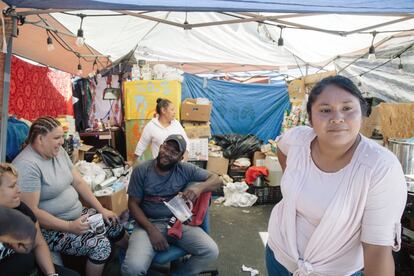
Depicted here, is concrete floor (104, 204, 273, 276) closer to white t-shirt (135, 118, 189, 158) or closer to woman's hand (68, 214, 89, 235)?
woman's hand (68, 214, 89, 235)

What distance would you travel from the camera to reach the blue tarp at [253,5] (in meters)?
1.48

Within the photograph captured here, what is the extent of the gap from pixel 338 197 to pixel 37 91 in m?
4.50

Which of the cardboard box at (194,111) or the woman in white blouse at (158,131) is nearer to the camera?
the woman in white blouse at (158,131)

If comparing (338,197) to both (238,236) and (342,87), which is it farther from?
(238,236)

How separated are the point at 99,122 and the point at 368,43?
5245 mm

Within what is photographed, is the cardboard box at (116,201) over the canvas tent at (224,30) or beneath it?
beneath

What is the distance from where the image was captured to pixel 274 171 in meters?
5.16

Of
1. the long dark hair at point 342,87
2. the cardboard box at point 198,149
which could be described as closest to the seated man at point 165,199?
the long dark hair at point 342,87

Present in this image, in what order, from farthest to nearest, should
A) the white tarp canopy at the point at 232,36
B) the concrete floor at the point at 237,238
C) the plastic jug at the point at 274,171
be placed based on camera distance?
the plastic jug at the point at 274,171
the white tarp canopy at the point at 232,36
the concrete floor at the point at 237,238

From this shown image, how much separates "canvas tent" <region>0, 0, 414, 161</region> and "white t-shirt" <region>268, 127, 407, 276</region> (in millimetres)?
816

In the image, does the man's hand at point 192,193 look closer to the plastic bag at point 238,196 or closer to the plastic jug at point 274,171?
the plastic bag at point 238,196

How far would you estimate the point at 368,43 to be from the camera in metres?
4.60

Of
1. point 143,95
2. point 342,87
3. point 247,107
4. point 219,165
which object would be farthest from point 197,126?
point 342,87

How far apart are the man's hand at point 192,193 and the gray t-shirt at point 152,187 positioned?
158 mm
